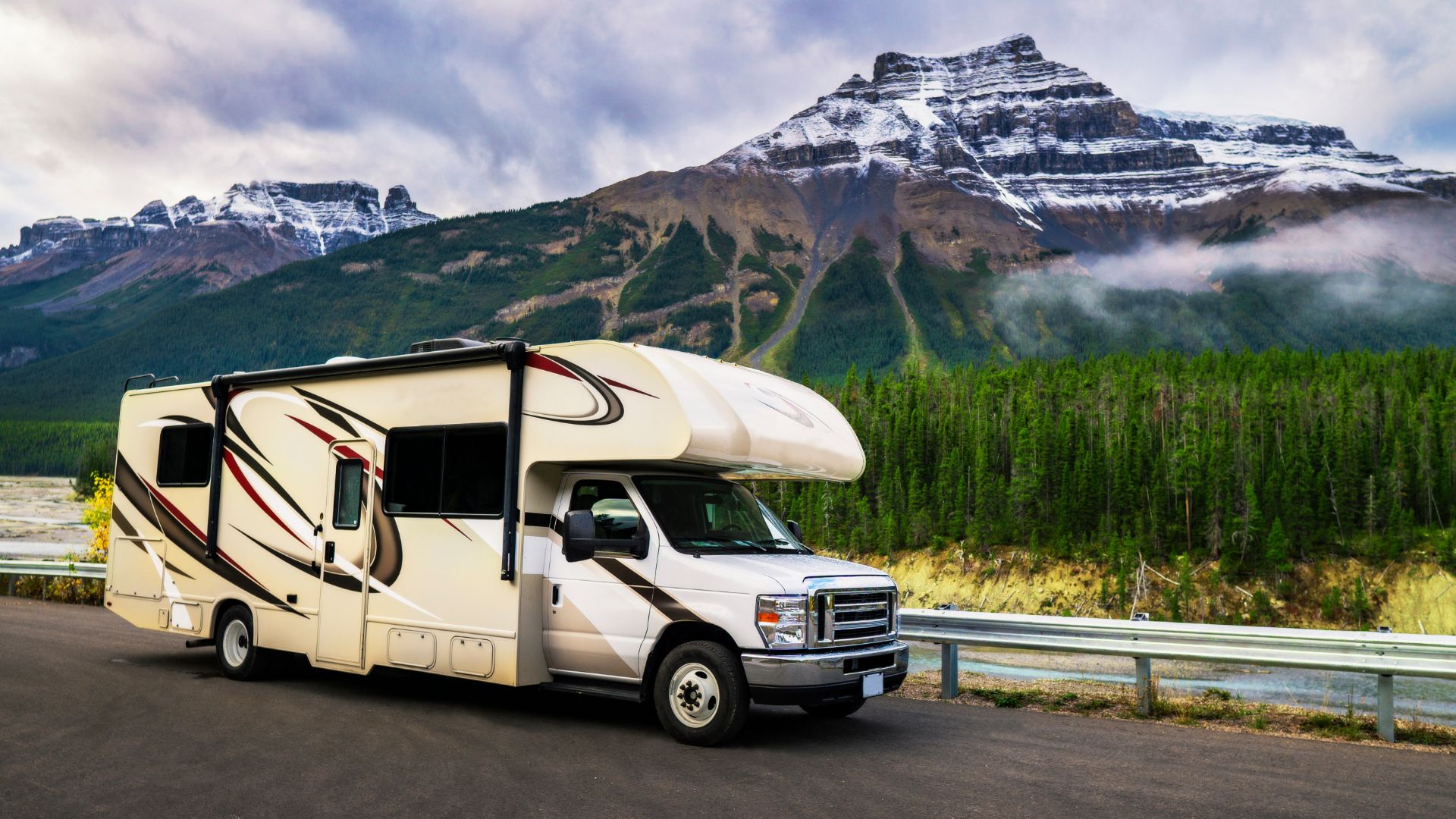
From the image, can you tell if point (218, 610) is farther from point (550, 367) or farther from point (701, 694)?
point (701, 694)

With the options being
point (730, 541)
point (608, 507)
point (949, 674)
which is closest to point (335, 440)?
point (608, 507)

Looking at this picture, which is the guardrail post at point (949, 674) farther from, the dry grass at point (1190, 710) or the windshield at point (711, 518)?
the windshield at point (711, 518)

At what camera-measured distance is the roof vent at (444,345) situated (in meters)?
11.0

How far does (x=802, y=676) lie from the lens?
8.76 metres

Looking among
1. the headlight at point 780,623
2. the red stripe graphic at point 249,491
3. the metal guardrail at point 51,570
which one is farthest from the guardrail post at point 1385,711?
the metal guardrail at point 51,570

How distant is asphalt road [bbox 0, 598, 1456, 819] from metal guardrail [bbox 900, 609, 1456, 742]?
2.23 ft

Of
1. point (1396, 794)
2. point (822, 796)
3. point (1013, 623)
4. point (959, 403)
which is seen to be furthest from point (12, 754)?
point (959, 403)

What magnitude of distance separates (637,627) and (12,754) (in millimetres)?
4909

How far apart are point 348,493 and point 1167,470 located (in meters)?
76.6

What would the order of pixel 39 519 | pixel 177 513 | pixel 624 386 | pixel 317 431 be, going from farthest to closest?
pixel 39 519 < pixel 177 513 < pixel 317 431 < pixel 624 386

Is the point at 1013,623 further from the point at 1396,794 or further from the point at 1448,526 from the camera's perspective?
the point at 1448,526

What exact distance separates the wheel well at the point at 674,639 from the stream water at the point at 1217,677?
7623mm

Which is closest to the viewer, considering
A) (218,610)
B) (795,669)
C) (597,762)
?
(597,762)

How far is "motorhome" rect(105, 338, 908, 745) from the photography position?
9.14 meters
